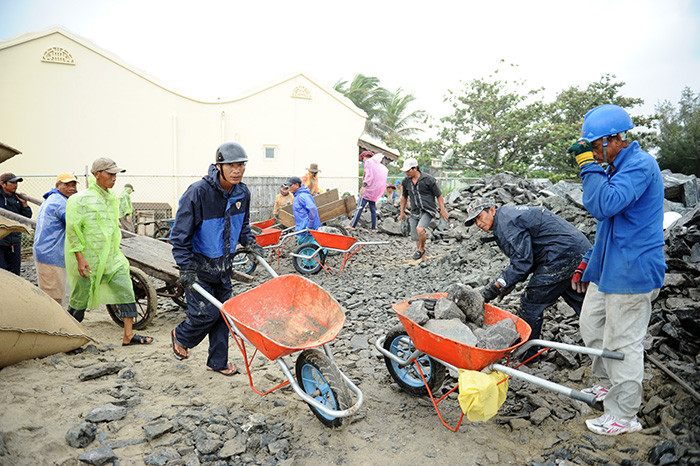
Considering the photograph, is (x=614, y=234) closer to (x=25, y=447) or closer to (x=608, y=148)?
(x=608, y=148)

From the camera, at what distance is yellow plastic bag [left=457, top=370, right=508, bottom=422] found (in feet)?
8.32

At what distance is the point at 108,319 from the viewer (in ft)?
17.5

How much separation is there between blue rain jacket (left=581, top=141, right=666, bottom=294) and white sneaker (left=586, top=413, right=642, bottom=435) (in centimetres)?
88

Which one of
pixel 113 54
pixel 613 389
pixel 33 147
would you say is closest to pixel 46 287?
pixel 613 389

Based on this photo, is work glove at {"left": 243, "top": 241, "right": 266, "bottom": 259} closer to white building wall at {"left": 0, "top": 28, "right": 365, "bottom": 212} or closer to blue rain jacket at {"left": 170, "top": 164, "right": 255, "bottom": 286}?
blue rain jacket at {"left": 170, "top": 164, "right": 255, "bottom": 286}

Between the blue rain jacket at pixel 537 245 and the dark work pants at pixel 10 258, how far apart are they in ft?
20.8

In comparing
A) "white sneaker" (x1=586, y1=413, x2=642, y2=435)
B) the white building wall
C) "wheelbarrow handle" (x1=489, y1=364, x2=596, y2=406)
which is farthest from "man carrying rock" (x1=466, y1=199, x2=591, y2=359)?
the white building wall

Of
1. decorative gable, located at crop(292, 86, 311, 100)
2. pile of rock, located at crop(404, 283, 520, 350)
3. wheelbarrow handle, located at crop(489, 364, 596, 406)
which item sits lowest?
wheelbarrow handle, located at crop(489, 364, 596, 406)

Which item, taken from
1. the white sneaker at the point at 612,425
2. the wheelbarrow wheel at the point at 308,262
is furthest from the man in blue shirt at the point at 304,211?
the white sneaker at the point at 612,425

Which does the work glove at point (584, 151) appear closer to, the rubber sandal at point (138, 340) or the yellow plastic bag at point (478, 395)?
the yellow plastic bag at point (478, 395)

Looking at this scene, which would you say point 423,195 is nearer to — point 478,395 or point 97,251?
point 97,251

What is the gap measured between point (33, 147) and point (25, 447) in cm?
1290

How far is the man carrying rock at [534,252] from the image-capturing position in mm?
3391

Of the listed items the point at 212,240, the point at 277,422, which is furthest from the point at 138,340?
the point at 277,422
